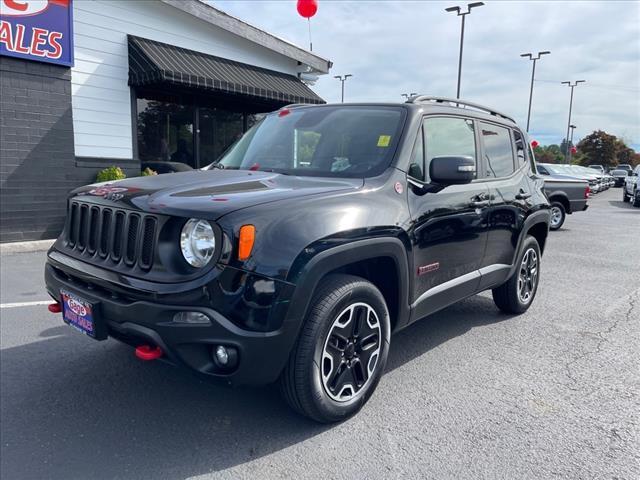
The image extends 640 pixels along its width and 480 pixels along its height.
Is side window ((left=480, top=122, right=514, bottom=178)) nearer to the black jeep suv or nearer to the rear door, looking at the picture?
the rear door

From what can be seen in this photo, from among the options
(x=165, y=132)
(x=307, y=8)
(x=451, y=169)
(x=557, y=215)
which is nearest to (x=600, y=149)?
(x=557, y=215)

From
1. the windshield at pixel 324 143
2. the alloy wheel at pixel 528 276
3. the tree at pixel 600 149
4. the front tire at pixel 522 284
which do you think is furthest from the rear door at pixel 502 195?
the tree at pixel 600 149

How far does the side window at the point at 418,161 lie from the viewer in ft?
11.1

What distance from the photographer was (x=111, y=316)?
257 cm

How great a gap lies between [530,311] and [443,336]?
1393 mm

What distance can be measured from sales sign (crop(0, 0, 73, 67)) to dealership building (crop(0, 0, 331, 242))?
0.02 metres

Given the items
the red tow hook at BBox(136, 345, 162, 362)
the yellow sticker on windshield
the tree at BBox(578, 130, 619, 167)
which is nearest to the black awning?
the yellow sticker on windshield

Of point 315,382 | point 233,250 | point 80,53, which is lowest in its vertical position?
point 315,382

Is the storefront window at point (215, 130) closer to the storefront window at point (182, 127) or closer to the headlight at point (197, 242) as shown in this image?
the storefront window at point (182, 127)

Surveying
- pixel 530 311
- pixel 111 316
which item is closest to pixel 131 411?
pixel 111 316

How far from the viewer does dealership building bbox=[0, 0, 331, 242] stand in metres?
8.36

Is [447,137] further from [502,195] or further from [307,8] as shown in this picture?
[307,8]

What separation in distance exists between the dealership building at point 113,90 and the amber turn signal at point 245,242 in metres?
7.73

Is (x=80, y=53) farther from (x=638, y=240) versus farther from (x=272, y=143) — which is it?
(x=638, y=240)
